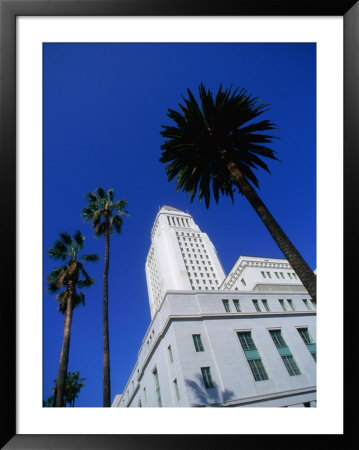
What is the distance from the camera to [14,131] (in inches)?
174

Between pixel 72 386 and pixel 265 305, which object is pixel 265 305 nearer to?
pixel 265 305

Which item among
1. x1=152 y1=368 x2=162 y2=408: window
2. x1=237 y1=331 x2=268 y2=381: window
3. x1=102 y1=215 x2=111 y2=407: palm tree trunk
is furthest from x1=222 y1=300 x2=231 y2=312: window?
x1=102 y1=215 x2=111 y2=407: palm tree trunk

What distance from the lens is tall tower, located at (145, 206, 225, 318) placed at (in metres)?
86.9

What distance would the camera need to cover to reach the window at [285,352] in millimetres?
29145

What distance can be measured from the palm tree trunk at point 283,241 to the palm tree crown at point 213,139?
167cm

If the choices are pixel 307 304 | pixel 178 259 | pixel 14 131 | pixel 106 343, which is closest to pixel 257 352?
pixel 307 304

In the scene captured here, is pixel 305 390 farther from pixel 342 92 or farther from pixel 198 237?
pixel 198 237

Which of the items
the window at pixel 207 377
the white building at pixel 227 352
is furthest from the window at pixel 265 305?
the window at pixel 207 377

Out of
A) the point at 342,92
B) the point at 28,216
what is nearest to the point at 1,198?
the point at 28,216

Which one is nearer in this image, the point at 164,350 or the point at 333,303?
the point at 333,303

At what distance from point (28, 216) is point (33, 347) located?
6.73ft

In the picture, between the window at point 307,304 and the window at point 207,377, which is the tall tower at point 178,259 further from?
the window at point 207,377

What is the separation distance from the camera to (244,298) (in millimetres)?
35312

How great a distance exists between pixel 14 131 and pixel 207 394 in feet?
83.8
